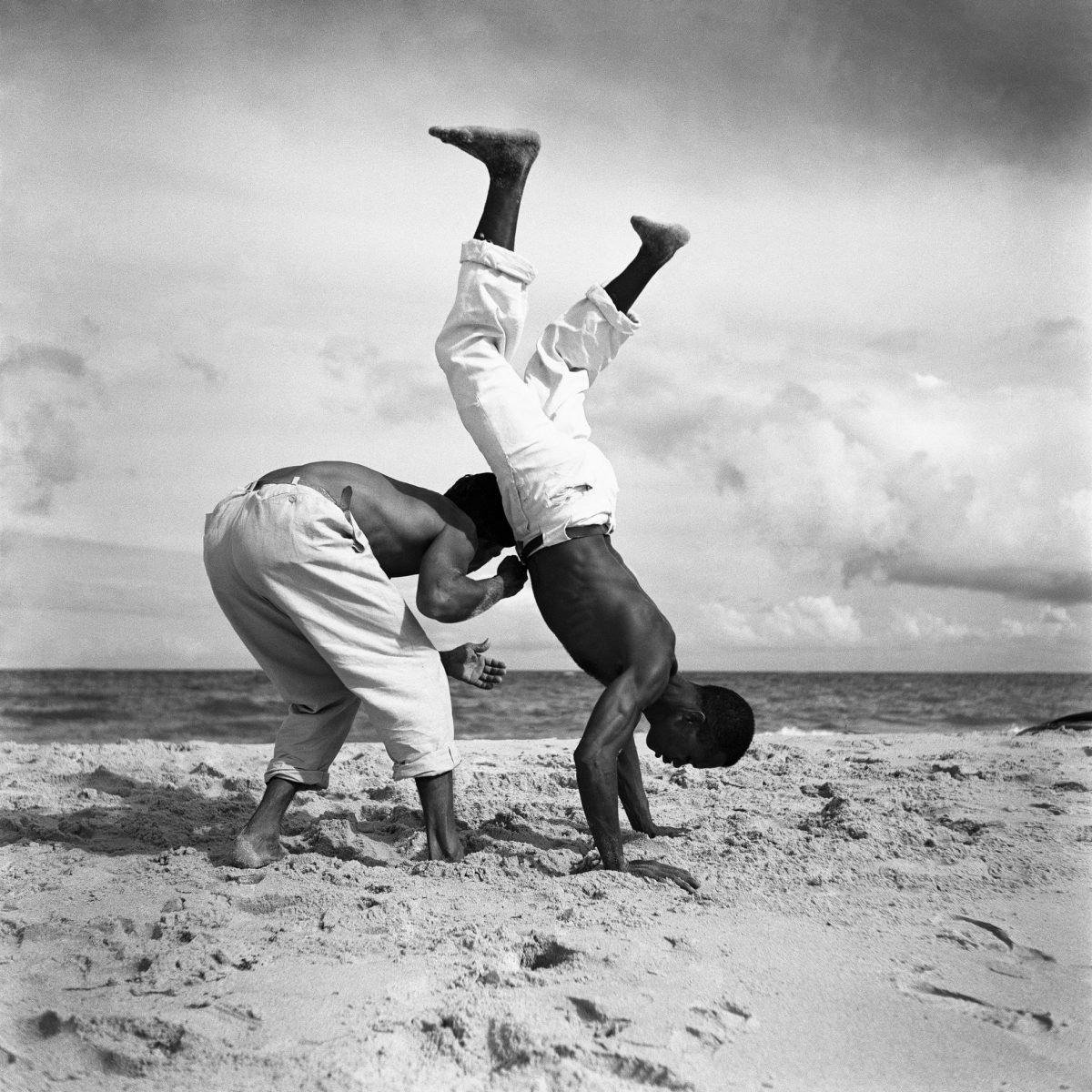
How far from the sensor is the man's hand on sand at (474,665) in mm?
2943

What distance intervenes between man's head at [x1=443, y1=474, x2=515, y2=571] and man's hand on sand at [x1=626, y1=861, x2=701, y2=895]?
101cm

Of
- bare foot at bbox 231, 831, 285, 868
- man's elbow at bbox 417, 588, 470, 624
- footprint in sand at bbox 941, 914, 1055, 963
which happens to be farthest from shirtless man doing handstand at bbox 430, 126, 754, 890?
bare foot at bbox 231, 831, 285, 868

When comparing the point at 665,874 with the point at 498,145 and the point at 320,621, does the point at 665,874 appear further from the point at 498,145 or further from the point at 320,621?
the point at 498,145

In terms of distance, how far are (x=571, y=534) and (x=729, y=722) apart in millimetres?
790

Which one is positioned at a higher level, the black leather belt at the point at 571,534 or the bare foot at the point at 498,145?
the bare foot at the point at 498,145

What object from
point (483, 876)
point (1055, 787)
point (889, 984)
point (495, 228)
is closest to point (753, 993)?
point (889, 984)

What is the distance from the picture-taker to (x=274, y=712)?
44.4 feet

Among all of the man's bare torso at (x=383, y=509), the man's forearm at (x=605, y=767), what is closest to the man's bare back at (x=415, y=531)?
the man's bare torso at (x=383, y=509)

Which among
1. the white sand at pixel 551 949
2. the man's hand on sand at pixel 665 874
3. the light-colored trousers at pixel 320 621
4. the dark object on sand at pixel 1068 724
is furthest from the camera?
the dark object on sand at pixel 1068 724

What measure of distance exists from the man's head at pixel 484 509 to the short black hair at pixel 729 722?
0.82 meters

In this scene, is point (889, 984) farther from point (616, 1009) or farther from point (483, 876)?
point (483, 876)

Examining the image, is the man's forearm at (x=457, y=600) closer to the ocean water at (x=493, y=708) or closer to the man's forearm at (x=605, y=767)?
the man's forearm at (x=605, y=767)

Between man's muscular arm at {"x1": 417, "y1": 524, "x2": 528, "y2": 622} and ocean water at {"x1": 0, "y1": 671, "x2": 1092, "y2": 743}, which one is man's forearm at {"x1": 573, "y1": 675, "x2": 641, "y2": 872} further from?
ocean water at {"x1": 0, "y1": 671, "x2": 1092, "y2": 743}

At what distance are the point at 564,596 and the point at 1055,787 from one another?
2.29 m
